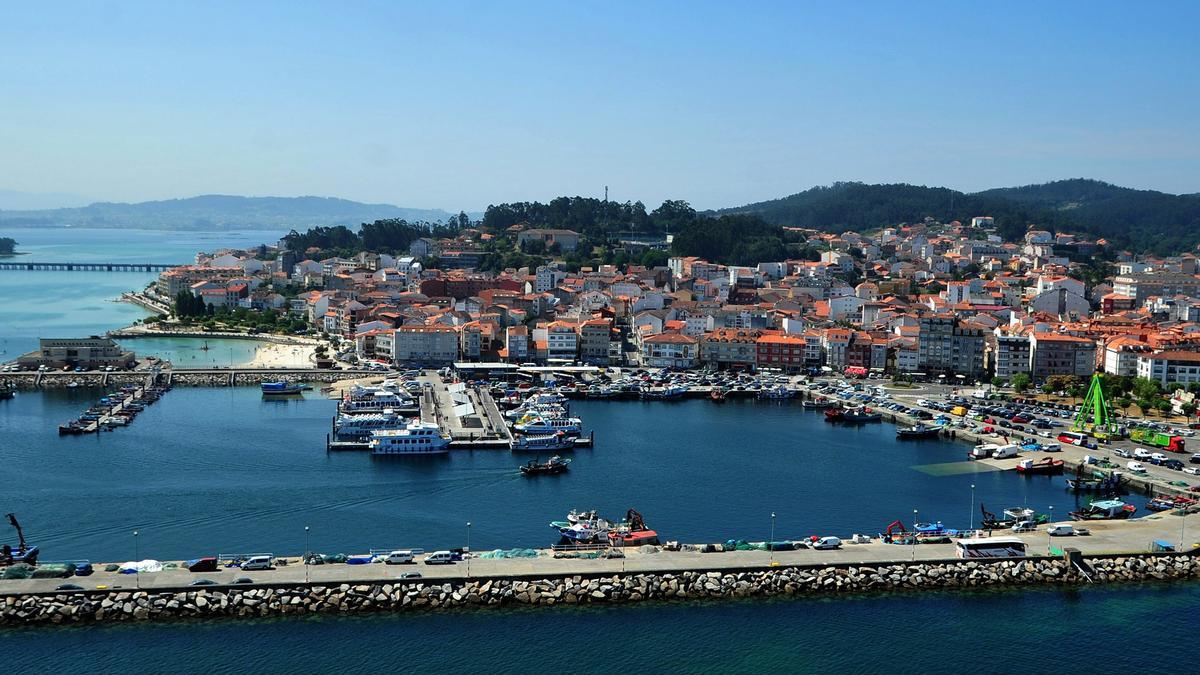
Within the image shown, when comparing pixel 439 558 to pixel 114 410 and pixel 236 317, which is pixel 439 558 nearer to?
pixel 114 410

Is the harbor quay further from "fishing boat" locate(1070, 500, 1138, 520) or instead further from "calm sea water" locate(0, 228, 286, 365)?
"calm sea water" locate(0, 228, 286, 365)

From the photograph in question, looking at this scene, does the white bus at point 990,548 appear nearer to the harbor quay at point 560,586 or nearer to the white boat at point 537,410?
the harbor quay at point 560,586

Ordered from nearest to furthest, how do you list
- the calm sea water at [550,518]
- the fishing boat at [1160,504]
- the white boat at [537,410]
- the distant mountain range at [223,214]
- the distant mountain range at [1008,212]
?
the calm sea water at [550,518] → the fishing boat at [1160,504] → the white boat at [537,410] → the distant mountain range at [1008,212] → the distant mountain range at [223,214]

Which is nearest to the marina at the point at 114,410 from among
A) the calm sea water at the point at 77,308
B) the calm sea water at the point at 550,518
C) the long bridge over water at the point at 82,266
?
the calm sea water at the point at 550,518

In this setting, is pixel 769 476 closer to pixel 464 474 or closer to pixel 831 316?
pixel 464 474

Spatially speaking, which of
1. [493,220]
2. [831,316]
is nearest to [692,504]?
[831,316]
